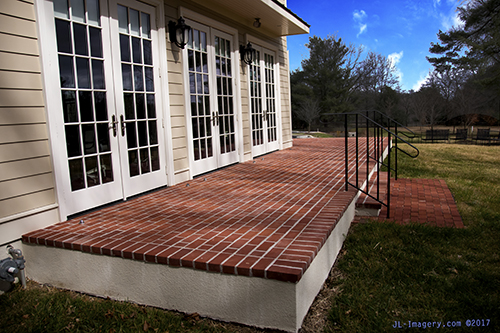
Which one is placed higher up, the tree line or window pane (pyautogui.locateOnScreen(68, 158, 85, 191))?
the tree line

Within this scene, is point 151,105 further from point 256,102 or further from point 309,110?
point 309,110

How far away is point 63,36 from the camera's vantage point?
3.07 m

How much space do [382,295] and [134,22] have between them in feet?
11.9

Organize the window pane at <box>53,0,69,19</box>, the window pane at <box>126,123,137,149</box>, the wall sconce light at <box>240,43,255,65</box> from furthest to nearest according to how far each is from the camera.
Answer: the wall sconce light at <box>240,43,255,65</box> → the window pane at <box>126,123,137,149</box> → the window pane at <box>53,0,69,19</box>

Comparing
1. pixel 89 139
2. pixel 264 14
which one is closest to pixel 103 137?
pixel 89 139

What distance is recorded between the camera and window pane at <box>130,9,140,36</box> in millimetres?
3875

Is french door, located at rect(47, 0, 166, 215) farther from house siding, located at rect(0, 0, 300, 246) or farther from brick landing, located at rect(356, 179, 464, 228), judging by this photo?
brick landing, located at rect(356, 179, 464, 228)

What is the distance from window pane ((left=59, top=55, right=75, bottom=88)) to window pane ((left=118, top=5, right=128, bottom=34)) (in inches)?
31.5

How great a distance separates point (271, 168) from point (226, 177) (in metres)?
0.96

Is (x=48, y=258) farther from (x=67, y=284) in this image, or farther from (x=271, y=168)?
(x=271, y=168)

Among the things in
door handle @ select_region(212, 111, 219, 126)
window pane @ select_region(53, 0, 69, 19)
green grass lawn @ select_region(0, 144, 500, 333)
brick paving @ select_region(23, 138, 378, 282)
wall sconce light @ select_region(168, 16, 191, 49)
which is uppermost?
wall sconce light @ select_region(168, 16, 191, 49)

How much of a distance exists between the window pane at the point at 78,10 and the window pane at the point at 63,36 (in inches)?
5.0

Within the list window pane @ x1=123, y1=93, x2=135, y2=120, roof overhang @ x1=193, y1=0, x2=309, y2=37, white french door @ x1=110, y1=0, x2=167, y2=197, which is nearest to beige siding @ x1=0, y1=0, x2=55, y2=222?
white french door @ x1=110, y1=0, x2=167, y2=197

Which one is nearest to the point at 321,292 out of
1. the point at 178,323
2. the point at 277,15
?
the point at 178,323
